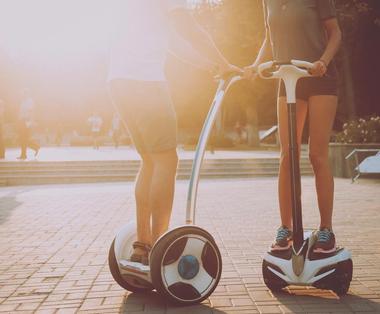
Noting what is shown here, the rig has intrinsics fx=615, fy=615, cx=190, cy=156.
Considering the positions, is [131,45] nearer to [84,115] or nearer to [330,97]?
[330,97]

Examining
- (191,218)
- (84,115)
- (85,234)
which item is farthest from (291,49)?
(84,115)

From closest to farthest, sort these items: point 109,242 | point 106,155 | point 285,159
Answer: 1. point 285,159
2. point 109,242
3. point 106,155

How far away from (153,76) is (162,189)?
64 cm

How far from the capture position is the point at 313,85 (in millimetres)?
3875

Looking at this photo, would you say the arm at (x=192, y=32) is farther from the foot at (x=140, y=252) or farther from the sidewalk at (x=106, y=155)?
the sidewalk at (x=106, y=155)

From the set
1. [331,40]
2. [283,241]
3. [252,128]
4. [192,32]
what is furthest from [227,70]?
[252,128]

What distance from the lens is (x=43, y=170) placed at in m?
16.2

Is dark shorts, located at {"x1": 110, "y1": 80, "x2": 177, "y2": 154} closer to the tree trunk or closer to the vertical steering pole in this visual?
the vertical steering pole

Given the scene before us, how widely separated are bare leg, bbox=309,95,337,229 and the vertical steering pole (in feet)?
0.79

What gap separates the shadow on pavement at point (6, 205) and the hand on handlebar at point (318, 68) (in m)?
5.22

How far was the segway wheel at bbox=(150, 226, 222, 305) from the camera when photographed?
11.1ft

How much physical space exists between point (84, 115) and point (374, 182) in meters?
44.3

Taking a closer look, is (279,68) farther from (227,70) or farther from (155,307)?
(155,307)

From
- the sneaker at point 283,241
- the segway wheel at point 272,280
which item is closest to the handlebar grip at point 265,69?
the sneaker at point 283,241
